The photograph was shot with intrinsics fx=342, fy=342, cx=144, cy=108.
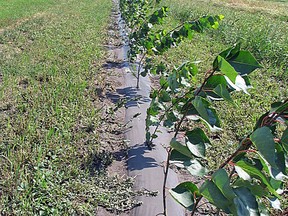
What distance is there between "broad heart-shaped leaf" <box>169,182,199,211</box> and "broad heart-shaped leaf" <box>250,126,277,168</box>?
41 centimetres

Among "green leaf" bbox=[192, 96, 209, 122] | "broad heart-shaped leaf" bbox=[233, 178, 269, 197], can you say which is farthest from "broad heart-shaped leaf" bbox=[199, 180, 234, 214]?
"green leaf" bbox=[192, 96, 209, 122]

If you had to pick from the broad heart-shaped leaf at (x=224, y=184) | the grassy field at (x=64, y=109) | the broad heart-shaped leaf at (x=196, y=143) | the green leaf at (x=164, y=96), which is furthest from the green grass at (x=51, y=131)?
the broad heart-shaped leaf at (x=224, y=184)

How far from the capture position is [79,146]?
3023mm

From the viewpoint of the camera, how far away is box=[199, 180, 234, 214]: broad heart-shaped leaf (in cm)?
92

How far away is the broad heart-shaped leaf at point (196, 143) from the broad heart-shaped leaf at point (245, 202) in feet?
0.94

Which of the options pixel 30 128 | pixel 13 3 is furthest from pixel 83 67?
pixel 13 3

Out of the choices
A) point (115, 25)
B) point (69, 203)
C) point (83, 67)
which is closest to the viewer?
point (69, 203)

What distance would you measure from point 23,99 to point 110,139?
1324 mm

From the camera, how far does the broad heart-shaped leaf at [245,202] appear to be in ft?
3.05

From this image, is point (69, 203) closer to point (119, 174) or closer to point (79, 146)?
point (119, 174)

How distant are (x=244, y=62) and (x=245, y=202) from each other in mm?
411

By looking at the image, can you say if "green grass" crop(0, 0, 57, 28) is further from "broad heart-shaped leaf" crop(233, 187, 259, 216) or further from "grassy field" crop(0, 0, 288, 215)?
"broad heart-shaped leaf" crop(233, 187, 259, 216)

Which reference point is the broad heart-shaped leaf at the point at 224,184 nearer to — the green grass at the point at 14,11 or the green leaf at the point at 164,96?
the green leaf at the point at 164,96

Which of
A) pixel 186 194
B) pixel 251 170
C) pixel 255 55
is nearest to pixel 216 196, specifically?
pixel 251 170
